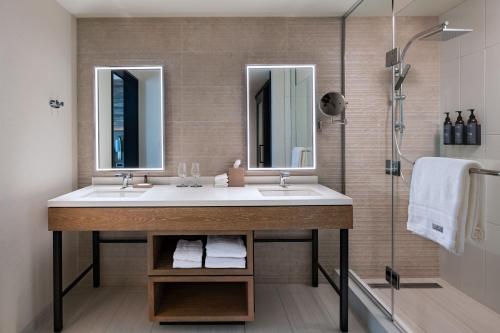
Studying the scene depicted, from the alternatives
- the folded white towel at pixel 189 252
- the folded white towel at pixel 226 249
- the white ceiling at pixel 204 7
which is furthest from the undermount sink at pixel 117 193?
the white ceiling at pixel 204 7

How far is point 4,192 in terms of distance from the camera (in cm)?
215

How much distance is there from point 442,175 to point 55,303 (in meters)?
2.23

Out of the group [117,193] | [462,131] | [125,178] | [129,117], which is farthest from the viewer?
[129,117]

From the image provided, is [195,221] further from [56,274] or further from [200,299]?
[56,274]

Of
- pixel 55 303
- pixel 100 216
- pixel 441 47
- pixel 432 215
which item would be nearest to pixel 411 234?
pixel 432 215

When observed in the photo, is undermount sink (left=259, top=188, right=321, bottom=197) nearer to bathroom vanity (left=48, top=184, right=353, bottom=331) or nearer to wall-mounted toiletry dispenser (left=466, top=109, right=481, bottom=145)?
bathroom vanity (left=48, top=184, right=353, bottom=331)

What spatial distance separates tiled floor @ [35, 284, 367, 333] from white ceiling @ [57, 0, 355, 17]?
6.83 feet

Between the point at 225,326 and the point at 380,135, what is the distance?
1534 mm

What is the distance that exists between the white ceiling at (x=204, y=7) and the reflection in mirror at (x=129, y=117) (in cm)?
40

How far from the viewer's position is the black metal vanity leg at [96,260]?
308 cm

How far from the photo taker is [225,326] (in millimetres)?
2508

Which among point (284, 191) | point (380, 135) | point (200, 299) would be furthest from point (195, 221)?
point (380, 135)

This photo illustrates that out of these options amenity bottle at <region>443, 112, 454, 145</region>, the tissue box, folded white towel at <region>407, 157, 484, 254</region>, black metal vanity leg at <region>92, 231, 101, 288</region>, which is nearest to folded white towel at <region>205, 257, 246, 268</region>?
the tissue box

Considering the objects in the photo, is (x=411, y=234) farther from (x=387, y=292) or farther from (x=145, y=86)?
(x=145, y=86)
